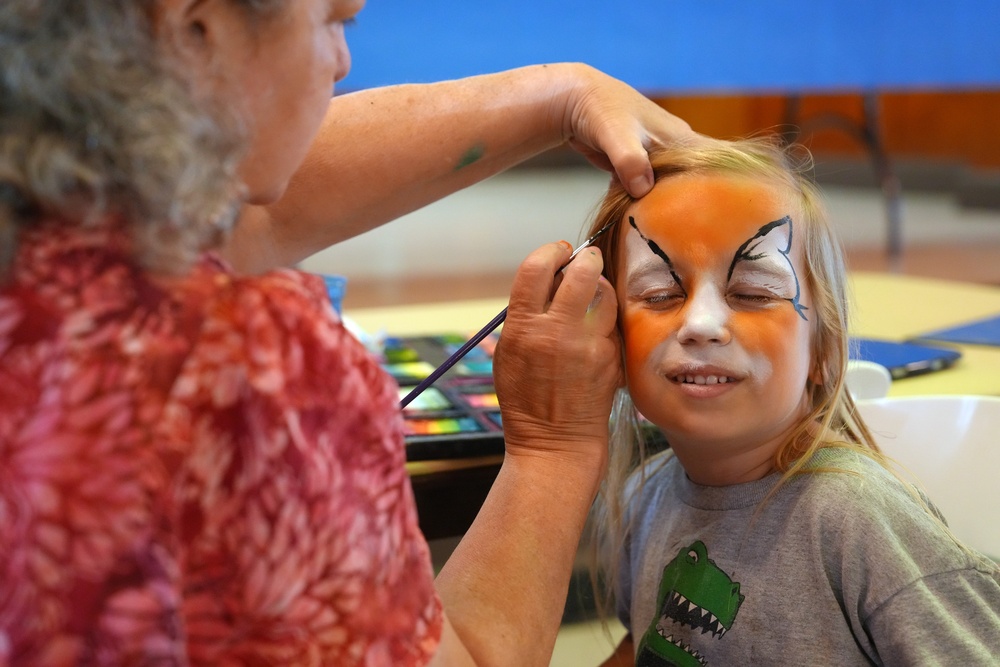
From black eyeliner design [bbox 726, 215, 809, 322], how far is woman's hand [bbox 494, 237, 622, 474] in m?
0.15

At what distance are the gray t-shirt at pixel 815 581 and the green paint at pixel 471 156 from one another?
1.55ft

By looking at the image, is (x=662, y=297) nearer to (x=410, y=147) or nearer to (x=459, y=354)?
(x=459, y=354)

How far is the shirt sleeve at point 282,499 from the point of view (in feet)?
1.90

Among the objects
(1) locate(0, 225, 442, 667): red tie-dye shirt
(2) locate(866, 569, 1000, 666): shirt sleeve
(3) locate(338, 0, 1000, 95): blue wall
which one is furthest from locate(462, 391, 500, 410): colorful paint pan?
(3) locate(338, 0, 1000, 95): blue wall

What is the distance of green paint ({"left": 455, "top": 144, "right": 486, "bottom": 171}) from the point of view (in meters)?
1.28

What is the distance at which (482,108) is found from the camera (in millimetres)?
1264

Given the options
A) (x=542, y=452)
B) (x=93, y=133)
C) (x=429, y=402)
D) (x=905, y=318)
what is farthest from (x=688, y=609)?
(x=905, y=318)

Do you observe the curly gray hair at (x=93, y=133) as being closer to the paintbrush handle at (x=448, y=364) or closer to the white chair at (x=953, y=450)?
the paintbrush handle at (x=448, y=364)

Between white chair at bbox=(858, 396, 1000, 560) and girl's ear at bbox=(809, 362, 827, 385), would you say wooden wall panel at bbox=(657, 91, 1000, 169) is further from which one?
girl's ear at bbox=(809, 362, 827, 385)

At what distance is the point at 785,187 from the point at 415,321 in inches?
35.3

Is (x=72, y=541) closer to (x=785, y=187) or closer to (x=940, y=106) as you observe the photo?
(x=785, y=187)

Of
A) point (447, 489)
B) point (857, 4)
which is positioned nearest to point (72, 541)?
point (447, 489)

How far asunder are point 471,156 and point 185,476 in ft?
2.57

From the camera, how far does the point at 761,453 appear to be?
3.46ft
